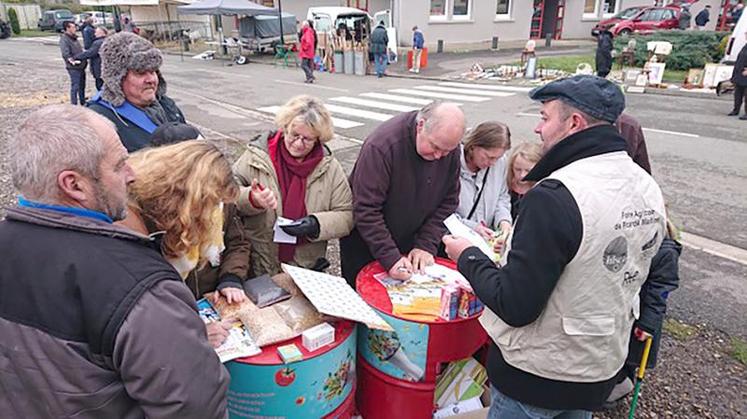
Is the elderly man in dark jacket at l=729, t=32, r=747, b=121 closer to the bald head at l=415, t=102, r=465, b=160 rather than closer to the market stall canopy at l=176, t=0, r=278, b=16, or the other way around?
the bald head at l=415, t=102, r=465, b=160

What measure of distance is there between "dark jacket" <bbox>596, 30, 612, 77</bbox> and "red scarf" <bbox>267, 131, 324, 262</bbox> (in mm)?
14397

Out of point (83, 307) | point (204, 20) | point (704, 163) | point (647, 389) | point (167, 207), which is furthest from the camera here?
point (204, 20)

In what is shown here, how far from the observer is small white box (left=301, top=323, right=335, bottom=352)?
1.97 meters

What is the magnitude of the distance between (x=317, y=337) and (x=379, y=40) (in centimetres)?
1588

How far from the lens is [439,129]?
2518 millimetres

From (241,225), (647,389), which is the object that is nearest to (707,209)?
(647,389)

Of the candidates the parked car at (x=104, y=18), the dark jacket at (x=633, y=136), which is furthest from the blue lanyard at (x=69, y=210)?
the parked car at (x=104, y=18)

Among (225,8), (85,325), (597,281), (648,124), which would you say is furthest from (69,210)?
(225,8)

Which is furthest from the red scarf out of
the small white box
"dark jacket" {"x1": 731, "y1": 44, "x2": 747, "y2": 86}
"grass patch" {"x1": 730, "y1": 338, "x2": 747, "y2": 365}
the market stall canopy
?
the market stall canopy

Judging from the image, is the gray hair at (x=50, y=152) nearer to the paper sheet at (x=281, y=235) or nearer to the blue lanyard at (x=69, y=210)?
the blue lanyard at (x=69, y=210)

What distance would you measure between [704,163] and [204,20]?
103 ft

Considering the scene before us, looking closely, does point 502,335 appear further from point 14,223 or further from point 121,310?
point 14,223

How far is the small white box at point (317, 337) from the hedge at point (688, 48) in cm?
1839

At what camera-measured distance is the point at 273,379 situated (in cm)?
192
